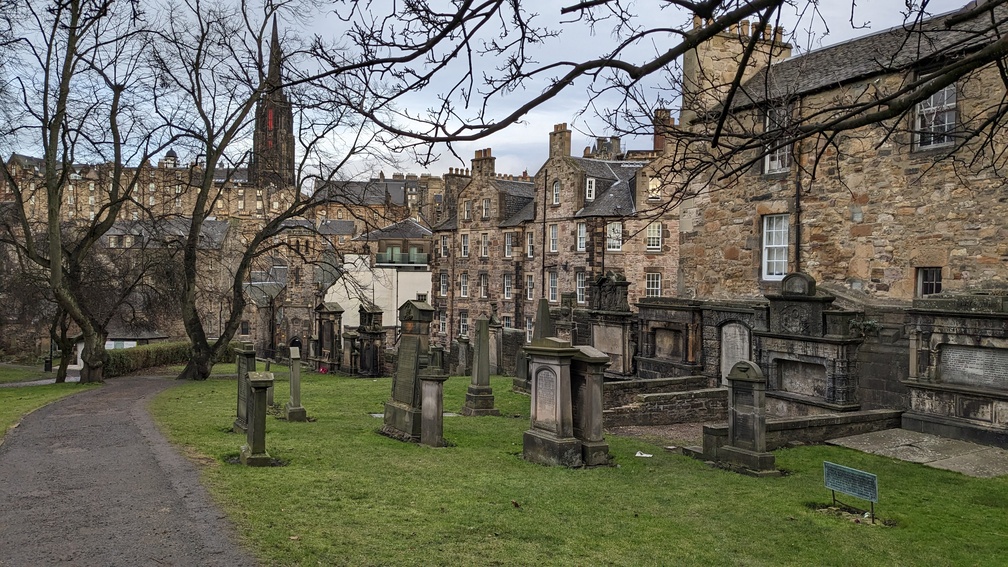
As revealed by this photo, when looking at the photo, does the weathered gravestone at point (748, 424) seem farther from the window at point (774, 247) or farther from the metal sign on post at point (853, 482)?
the window at point (774, 247)

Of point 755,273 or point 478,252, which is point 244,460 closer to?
point 755,273

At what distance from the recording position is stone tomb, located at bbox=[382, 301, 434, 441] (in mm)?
12617

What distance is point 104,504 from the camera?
25.0 feet

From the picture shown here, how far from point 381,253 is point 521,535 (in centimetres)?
5252

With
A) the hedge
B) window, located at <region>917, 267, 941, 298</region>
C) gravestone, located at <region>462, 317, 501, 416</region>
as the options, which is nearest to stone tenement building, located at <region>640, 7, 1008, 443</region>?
window, located at <region>917, 267, 941, 298</region>

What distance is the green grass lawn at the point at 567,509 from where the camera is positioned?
22.2 ft

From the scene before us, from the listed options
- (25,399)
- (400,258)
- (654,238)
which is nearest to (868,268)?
(25,399)

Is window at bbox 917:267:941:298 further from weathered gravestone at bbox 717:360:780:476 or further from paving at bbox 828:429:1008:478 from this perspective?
weathered gravestone at bbox 717:360:780:476

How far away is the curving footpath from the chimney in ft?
109

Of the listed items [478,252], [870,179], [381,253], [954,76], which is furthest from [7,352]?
[954,76]

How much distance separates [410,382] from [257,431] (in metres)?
3.52

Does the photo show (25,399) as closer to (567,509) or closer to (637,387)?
(637,387)

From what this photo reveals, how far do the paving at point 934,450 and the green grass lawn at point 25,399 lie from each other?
14179mm

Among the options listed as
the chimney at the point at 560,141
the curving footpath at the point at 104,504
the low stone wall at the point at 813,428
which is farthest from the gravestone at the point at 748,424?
the chimney at the point at 560,141
